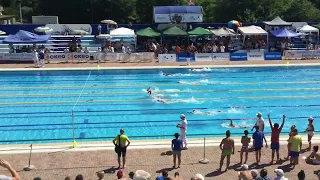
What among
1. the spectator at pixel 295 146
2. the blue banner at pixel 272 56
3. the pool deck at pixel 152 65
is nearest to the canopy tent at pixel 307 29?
the pool deck at pixel 152 65

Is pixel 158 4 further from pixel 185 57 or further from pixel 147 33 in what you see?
pixel 185 57

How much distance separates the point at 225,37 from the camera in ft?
116

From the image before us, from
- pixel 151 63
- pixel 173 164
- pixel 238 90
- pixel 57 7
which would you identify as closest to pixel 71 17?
pixel 57 7

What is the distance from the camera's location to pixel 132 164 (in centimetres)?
1148

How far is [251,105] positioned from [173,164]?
31.6 ft

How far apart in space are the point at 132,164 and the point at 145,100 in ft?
30.7

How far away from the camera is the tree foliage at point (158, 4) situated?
138 ft

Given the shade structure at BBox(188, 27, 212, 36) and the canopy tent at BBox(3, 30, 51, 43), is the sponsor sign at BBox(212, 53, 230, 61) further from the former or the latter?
the canopy tent at BBox(3, 30, 51, 43)

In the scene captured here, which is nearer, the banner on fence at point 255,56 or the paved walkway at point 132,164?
the paved walkway at point 132,164

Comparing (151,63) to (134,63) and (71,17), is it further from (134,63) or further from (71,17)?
(71,17)

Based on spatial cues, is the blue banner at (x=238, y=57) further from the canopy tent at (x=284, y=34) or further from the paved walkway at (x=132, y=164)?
the paved walkway at (x=132, y=164)

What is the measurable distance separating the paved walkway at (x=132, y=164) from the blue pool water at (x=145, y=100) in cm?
129

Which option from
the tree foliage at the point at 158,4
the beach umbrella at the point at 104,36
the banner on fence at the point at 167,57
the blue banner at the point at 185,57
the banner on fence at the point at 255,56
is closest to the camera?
the banner on fence at the point at 167,57

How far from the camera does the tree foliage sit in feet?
138
